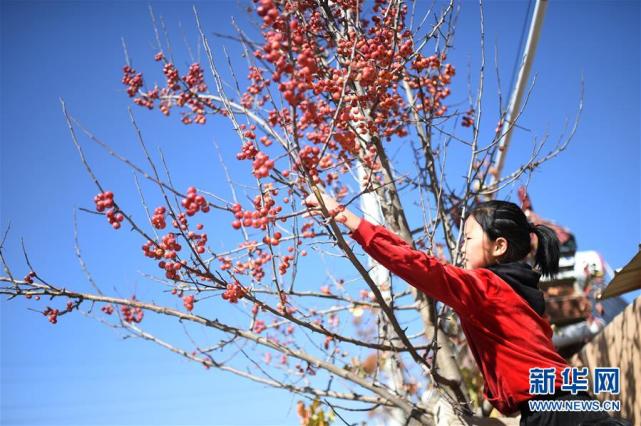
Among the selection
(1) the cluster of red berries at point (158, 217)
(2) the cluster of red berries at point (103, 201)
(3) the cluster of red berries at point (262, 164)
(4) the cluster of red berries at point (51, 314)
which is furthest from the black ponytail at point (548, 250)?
(4) the cluster of red berries at point (51, 314)

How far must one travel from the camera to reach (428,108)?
3.94 metres

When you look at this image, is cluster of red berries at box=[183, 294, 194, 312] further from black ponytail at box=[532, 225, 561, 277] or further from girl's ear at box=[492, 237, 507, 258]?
black ponytail at box=[532, 225, 561, 277]

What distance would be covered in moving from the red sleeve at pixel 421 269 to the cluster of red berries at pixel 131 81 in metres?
3.03

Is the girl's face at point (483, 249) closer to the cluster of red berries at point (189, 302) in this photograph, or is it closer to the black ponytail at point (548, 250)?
the black ponytail at point (548, 250)

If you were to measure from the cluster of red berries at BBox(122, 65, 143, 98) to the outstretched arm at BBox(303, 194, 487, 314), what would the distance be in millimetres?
2944

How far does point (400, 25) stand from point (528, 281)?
5.58 feet

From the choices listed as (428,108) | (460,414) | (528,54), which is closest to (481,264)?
(460,414)

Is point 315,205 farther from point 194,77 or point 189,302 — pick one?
point 194,77

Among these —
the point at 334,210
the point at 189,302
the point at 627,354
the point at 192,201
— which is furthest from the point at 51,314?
the point at 627,354

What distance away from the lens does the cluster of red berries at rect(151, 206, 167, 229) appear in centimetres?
232

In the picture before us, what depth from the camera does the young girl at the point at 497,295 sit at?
1.98 metres

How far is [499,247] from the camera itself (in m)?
2.42

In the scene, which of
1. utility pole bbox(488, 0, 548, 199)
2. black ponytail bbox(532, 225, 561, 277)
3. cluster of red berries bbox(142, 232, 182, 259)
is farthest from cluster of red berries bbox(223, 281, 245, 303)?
utility pole bbox(488, 0, 548, 199)

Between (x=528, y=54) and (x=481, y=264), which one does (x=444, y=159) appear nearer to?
(x=481, y=264)
